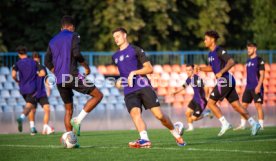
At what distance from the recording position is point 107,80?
29516 millimetres

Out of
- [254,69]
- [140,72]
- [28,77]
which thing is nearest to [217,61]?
[254,69]

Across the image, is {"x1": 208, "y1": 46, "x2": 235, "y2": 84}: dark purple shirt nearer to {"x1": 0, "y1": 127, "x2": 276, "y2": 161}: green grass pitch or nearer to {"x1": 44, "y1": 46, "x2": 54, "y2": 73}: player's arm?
{"x1": 0, "y1": 127, "x2": 276, "y2": 161}: green grass pitch

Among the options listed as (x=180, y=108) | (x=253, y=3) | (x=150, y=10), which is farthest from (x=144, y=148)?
(x=253, y=3)

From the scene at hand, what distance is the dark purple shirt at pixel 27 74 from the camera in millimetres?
21172

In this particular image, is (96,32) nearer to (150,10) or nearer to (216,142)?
(150,10)

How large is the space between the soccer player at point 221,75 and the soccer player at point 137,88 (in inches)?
122

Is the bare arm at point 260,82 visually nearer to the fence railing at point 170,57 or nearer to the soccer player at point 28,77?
the soccer player at point 28,77

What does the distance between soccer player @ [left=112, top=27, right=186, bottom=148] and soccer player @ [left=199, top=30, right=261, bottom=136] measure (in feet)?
10.2

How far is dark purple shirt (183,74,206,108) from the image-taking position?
2150 cm

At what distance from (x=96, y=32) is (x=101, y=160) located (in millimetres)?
24489

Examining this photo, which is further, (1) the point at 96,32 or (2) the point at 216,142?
(1) the point at 96,32

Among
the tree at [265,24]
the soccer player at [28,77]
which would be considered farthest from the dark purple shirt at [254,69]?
the tree at [265,24]

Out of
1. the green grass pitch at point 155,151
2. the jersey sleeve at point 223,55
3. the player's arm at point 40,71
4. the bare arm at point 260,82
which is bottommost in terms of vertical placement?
the green grass pitch at point 155,151

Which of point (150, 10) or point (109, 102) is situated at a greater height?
point (150, 10)
